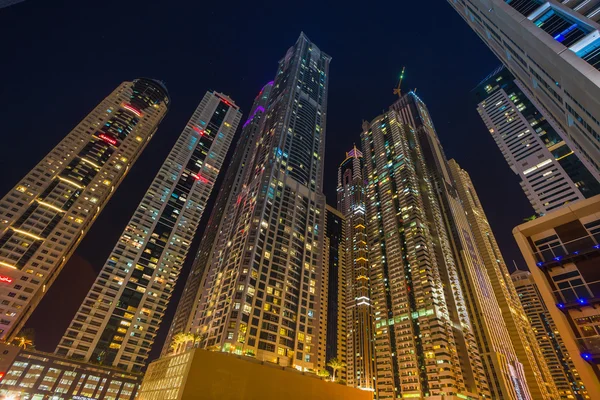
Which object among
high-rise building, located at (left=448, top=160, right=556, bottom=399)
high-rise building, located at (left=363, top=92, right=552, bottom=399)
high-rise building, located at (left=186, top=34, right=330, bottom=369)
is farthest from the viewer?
high-rise building, located at (left=448, top=160, right=556, bottom=399)

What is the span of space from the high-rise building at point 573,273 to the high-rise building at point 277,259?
59.5 meters

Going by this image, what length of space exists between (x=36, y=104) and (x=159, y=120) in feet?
367

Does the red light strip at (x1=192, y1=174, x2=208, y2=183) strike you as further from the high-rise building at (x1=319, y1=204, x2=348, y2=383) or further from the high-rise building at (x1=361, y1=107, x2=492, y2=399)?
the high-rise building at (x1=361, y1=107, x2=492, y2=399)

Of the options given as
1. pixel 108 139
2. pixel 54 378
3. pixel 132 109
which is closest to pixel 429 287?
pixel 54 378

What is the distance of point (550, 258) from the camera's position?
24281mm

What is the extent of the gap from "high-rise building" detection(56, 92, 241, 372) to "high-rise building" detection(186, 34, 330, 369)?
110 feet

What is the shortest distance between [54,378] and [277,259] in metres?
80.4

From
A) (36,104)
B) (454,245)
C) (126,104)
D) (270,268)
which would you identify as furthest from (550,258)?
(126,104)

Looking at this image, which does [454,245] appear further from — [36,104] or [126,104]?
[126,104]

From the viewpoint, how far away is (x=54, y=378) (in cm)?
9275

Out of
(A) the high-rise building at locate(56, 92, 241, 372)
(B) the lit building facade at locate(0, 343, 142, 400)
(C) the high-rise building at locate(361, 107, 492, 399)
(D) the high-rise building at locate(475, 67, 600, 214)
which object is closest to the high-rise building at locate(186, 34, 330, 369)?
(A) the high-rise building at locate(56, 92, 241, 372)

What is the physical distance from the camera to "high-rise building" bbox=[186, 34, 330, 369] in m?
71.9

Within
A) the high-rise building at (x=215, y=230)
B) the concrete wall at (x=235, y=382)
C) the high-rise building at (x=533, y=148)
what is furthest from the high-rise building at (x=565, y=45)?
the high-rise building at (x=215, y=230)

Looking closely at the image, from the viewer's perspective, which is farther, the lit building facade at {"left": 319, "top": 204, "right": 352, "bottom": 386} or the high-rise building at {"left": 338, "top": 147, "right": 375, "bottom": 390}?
the lit building facade at {"left": 319, "top": 204, "right": 352, "bottom": 386}
